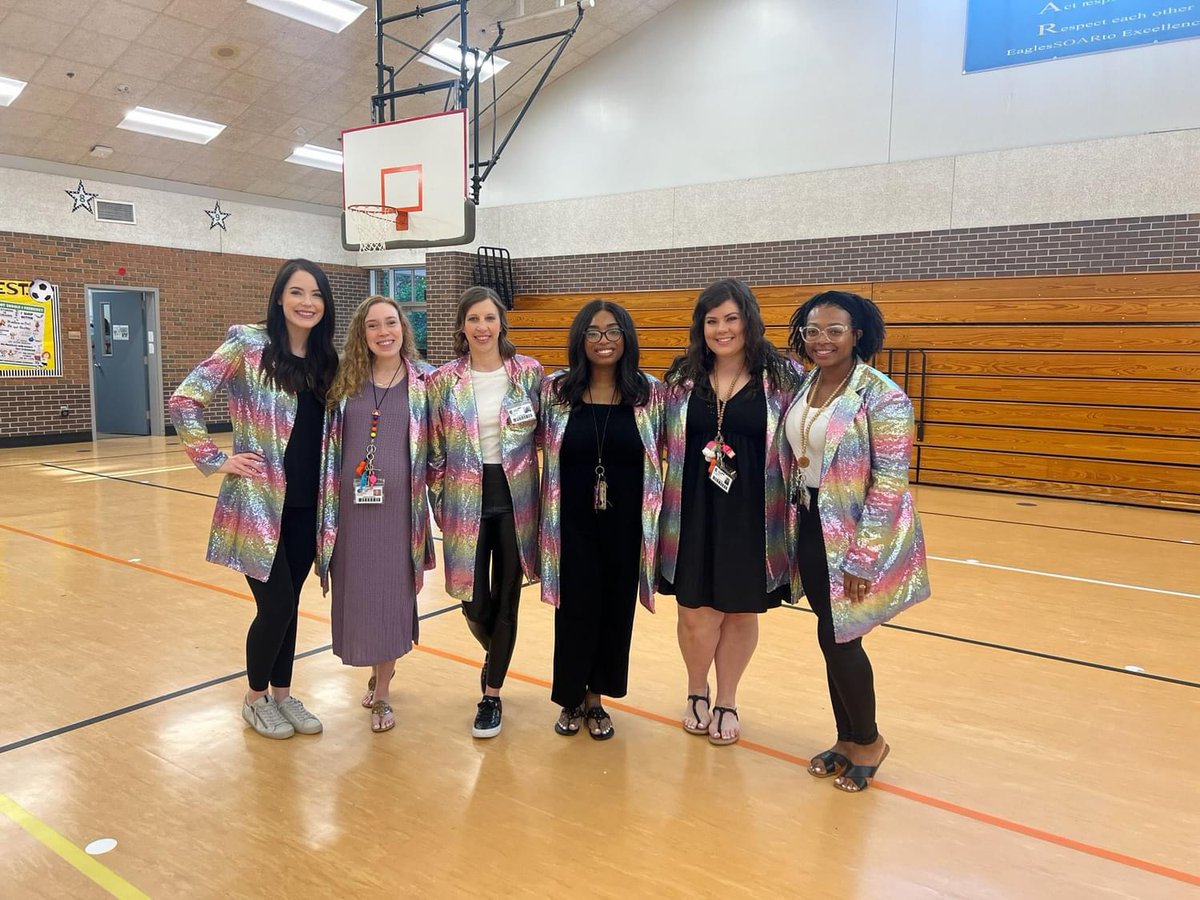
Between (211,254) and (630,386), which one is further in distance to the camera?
(211,254)

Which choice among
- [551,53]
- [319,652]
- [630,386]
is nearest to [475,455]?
[630,386]

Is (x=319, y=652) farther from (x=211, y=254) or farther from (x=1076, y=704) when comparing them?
(x=211, y=254)

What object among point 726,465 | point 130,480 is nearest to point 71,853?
point 726,465

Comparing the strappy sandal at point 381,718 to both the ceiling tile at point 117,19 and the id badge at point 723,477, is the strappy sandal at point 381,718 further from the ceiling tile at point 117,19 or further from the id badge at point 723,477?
the ceiling tile at point 117,19

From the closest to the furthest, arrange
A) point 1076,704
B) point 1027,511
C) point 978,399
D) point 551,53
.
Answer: point 1076,704 → point 1027,511 → point 978,399 → point 551,53

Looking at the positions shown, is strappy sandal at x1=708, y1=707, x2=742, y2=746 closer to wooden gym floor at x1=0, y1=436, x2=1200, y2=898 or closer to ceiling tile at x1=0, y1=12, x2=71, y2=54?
wooden gym floor at x1=0, y1=436, x2=1200, y2=898

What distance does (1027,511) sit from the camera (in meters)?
6.65

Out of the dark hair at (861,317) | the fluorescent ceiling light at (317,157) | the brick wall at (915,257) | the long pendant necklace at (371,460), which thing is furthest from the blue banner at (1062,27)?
the fluorescent ceiling light at (317,157)

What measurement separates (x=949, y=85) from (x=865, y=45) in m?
1.00

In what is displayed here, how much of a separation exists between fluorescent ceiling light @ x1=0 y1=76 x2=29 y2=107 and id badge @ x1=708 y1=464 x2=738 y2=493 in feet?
31.9

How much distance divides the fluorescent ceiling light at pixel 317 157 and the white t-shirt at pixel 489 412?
10073 millimetres

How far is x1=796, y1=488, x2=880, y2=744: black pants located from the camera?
2.23 metres

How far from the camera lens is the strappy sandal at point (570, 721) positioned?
260 cm

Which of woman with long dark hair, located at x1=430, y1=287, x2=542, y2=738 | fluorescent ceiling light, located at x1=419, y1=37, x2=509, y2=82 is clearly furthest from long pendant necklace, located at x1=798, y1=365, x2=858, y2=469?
fluorescent ceiling light, located at x1=419, y1=37, x2=509, y2=82
